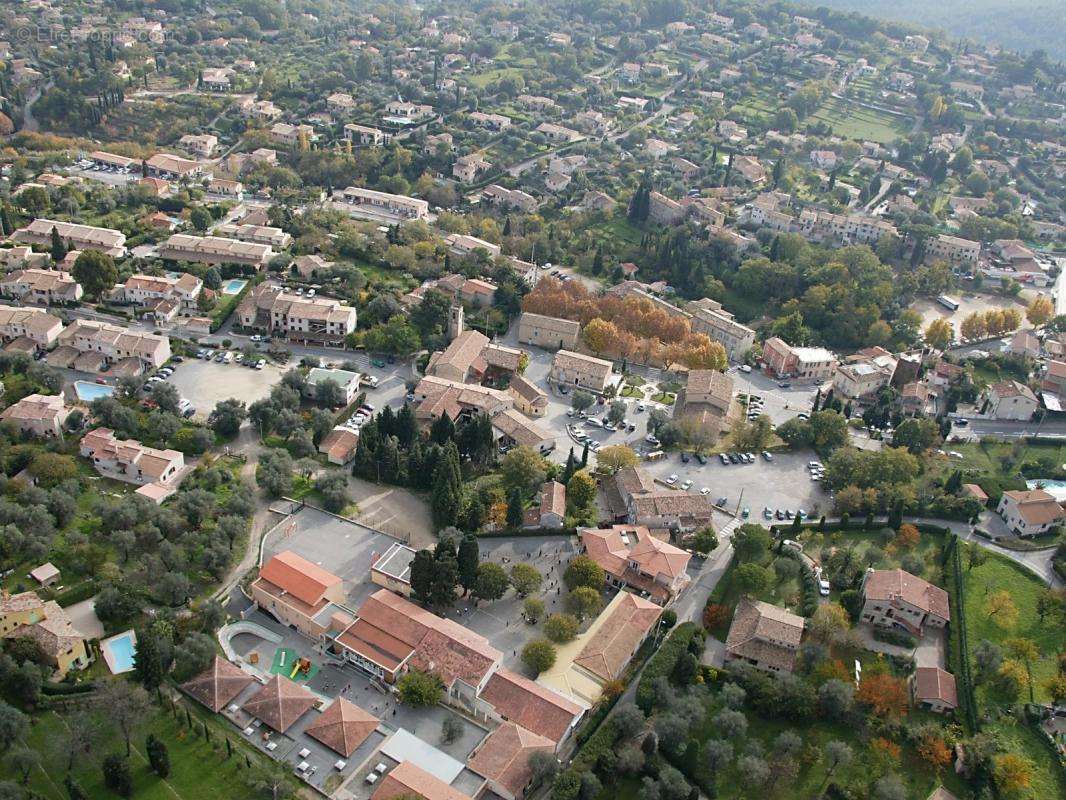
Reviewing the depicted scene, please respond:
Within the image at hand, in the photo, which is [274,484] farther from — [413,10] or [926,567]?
[413,10]

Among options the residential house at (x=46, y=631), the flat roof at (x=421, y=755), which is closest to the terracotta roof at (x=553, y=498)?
the flat roof at (x=421, y=755)

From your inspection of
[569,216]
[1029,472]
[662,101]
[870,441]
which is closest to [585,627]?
[870,441]

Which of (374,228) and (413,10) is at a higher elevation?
(413,10)

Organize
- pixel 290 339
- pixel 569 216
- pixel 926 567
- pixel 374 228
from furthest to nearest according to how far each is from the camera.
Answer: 1. pixel 569 216
2. pixel 374 228
3. pixel 290 339
4. pixel 926 567

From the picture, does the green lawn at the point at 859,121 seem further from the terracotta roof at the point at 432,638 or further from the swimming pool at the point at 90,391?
the terracotta roof at the point at 432,638

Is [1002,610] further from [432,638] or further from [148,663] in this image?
[148,663]

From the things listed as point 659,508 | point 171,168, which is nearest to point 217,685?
point 659,508
